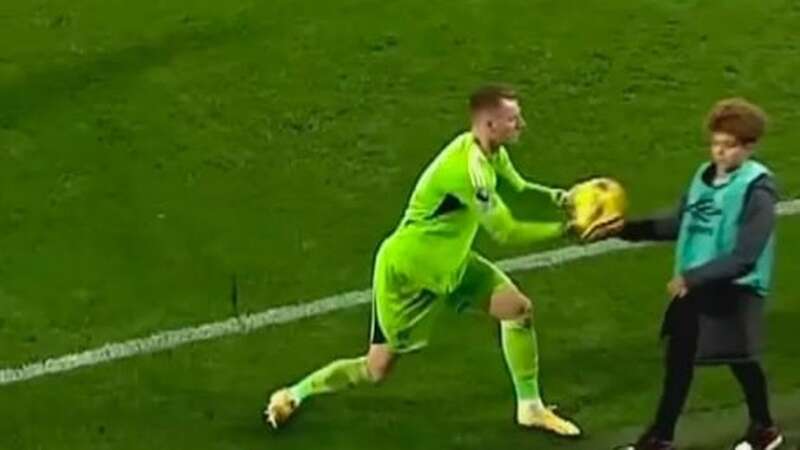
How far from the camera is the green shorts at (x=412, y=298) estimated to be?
993 centimetres

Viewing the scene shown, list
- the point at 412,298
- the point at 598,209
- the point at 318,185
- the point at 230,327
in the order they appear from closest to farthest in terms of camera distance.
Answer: the point at 598,209 < the point at 412,298 < the point at 230,327 < the point at 318,185

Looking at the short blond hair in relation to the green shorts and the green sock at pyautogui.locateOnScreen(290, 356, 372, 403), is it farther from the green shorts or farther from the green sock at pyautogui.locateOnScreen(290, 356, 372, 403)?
the green sock at pyautogui.locateOnScreen(290, 356, 372, 403)

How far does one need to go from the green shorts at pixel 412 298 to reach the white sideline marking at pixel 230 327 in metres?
1.89

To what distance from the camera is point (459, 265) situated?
388 inches

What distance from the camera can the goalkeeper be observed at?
9578 millimetres

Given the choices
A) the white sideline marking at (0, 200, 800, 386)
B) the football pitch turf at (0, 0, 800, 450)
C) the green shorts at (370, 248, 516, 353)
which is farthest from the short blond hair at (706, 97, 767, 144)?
the white sideline marking at (0, 200, 800, 386)

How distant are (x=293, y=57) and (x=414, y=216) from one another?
22.5 feet

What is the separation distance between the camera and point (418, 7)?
17.5 metres

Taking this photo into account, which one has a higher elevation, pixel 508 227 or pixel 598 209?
pixel 598 209

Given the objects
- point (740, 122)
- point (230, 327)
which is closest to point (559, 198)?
point (740, 122)

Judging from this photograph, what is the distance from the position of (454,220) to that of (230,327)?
2.36 metres

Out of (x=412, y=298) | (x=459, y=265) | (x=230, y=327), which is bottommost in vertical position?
(x=230, y=327)

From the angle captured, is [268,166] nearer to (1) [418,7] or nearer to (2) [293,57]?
(2) [293,57]

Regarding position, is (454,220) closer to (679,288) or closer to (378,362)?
(378,362)
